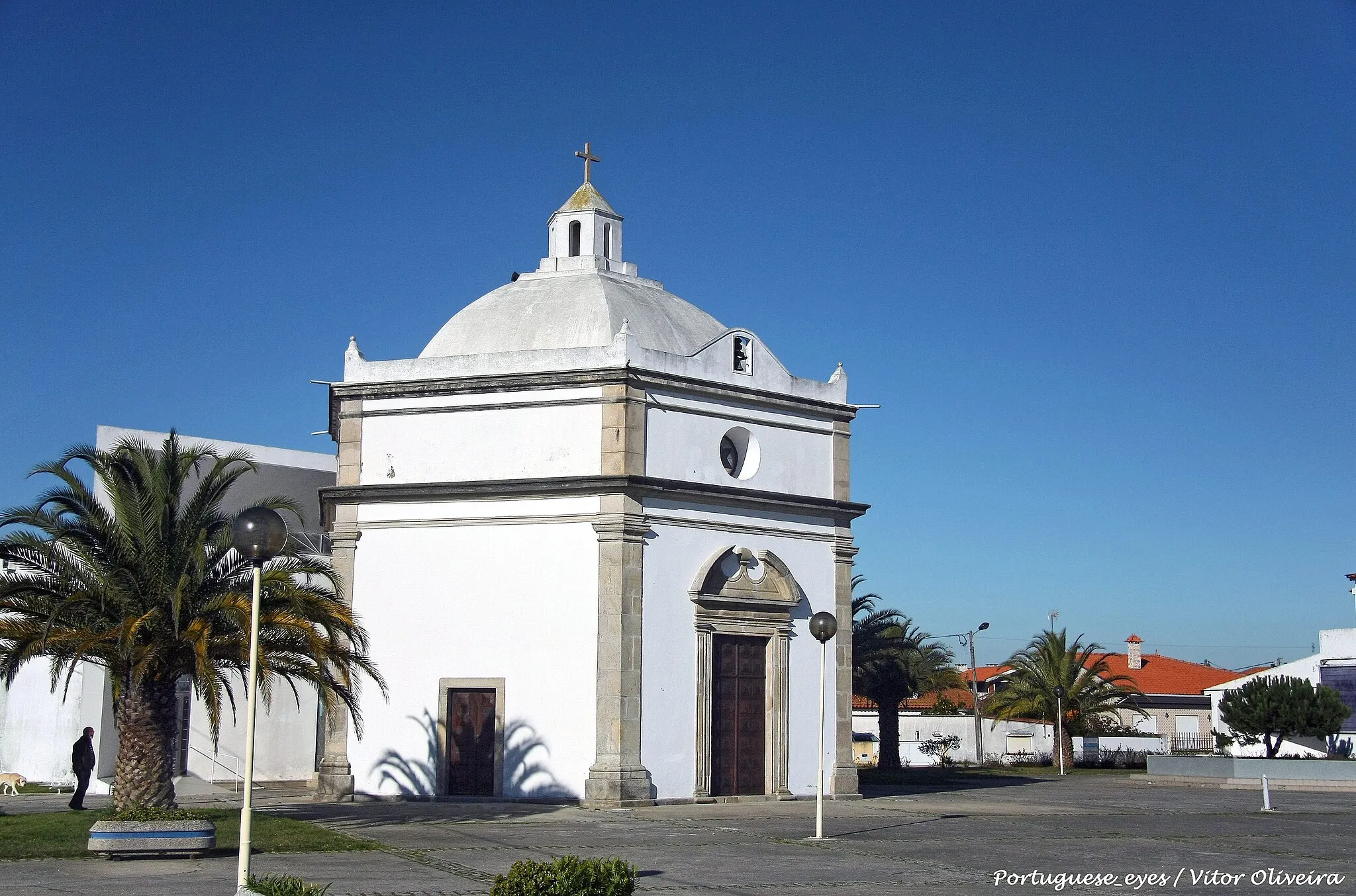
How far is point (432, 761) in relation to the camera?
83.7ft

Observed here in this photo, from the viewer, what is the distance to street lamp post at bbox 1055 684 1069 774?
4844cm

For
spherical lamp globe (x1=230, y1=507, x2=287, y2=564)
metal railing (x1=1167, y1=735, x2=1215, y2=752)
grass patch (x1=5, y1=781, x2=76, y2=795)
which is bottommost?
metal railing (x1=1167, y1=735, x2=1215, y2=752)

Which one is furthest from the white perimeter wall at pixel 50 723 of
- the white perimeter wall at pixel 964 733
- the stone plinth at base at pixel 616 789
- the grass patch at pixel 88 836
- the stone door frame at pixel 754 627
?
the white perimeter wall at pixel 964 733

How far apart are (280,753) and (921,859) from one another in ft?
59.1

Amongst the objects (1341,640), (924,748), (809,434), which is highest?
(809,434)

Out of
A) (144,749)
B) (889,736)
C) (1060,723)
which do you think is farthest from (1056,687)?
(144,749)

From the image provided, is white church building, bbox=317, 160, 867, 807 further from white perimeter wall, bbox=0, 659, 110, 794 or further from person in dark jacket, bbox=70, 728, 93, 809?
white perimeter wall, bbox=0, 659, 110, 794

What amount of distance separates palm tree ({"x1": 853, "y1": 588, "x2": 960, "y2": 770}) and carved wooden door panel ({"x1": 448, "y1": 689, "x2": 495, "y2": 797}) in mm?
18784

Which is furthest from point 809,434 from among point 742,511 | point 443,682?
point 443,682

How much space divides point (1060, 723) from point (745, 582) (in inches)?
1019

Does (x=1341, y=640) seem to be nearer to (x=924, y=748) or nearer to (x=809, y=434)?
(x=924, y=748)

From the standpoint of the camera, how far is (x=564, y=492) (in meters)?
25.6

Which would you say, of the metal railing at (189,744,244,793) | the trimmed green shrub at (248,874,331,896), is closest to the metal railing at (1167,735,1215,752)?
the metal railing at (189,744,244,793)

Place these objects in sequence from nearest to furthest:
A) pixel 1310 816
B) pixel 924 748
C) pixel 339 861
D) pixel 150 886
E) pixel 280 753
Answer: pixel 150 886, pixel 339 861, pixel 1310 816, pixel 280 753, pixel 924 748
